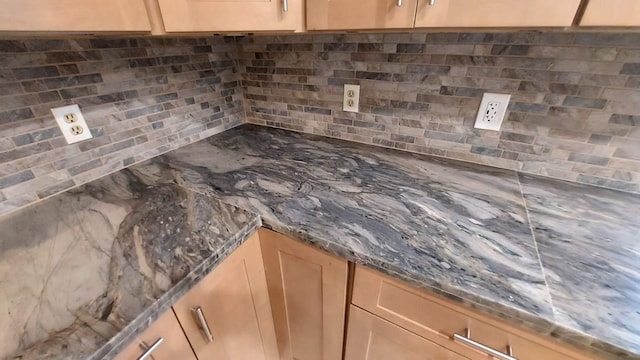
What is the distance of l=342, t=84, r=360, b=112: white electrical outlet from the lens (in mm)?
1079

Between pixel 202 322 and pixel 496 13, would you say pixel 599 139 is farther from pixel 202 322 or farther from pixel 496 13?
pixel 202 322

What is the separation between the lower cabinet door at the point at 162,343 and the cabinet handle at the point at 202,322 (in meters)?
0.04

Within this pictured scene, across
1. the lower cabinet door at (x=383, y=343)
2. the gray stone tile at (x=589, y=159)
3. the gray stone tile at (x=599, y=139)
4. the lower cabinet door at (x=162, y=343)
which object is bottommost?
the lower cabinet door at (x=383, y=343)

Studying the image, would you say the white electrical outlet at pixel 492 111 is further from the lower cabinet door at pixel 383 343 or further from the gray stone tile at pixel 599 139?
the lower cabinet door at pixel 383 343

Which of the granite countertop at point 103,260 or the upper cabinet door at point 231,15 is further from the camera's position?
the upper cabinet door at point 231,15

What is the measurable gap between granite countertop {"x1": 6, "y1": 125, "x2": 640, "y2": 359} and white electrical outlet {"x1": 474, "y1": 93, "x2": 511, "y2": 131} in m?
0.15

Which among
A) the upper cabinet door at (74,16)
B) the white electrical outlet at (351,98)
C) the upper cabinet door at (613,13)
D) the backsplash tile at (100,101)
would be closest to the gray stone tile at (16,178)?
the backsplash tile at (100,101)

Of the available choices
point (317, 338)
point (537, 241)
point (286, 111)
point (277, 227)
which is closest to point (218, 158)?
point (286, 111)

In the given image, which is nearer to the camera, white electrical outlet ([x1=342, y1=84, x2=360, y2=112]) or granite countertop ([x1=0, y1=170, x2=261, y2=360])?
granite countertop ([x1=0, y1=170, x2=261, y2=360])

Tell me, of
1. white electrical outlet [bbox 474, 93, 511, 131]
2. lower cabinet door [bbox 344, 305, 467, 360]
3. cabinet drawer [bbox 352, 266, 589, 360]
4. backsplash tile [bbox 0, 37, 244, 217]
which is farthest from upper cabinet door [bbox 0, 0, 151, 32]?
white electrical outlet [bbox 474, 93, 511, 131]

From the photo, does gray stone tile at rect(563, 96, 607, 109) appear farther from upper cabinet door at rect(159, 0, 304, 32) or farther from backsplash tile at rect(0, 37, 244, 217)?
backsplash tile at rect(0, 37, 244, 217)

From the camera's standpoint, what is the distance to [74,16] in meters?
0.51

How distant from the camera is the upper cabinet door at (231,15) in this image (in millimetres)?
633

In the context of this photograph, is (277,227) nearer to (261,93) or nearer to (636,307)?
(636,307)
